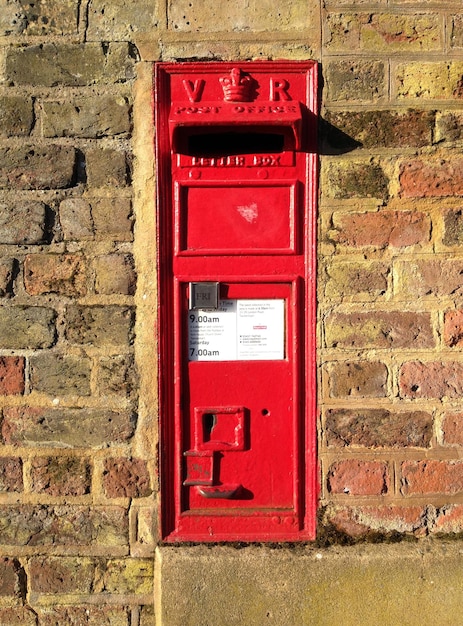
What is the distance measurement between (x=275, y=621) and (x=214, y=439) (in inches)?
26.4

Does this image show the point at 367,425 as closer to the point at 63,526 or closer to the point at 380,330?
the point at 380,330

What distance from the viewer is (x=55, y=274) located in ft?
6.89

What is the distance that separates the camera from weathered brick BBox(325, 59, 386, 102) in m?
2.08

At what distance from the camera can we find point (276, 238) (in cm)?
206

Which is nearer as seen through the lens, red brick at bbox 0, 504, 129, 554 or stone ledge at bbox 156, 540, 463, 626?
stone ledge at bbox 156, 540, 463, 626

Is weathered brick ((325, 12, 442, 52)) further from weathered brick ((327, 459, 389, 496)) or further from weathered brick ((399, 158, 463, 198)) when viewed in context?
weathered brick ((327, 459, 389, 496))

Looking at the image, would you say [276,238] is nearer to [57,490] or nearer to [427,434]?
[427,434]

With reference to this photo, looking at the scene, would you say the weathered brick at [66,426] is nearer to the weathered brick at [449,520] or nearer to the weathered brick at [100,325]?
the weathered brick at [100,325]

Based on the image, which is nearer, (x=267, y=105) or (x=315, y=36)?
(x=267, y=105)

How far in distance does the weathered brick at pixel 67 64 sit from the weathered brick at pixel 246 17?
0.25m

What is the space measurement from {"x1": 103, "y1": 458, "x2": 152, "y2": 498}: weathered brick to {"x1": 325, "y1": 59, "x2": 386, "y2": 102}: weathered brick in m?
1.56

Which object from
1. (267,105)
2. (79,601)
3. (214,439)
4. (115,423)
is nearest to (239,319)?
(214,439)

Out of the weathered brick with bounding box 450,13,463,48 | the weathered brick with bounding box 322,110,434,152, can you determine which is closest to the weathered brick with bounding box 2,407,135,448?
the weathered brick with bounding box 322,110,434,152

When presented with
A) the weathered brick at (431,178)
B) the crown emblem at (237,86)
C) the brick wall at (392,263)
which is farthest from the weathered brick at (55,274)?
the weathered brick at (431,178)
